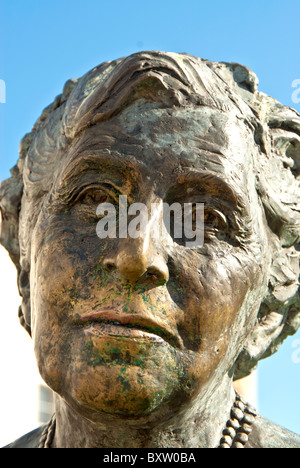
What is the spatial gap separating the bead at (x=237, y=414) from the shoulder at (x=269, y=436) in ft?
0.32

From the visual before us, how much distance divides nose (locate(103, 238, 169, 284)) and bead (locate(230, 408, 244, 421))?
1159 millimetres

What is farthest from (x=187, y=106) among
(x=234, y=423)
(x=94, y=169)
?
(x=234, y=423)

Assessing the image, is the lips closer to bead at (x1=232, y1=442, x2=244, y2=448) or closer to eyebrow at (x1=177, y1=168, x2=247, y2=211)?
eyebrow at (x1=177, y1=168, x2=247, y2=211)

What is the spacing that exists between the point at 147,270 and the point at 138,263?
→ 0.08 metres

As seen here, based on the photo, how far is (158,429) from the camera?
3.94m

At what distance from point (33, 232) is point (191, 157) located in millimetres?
996

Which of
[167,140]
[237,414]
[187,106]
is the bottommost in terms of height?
[237,414]

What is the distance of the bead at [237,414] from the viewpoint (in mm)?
4418

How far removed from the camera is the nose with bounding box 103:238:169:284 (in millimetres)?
3562

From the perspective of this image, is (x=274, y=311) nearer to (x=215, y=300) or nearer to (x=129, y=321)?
(x=215, y=300)

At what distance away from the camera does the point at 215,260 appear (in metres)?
3.90

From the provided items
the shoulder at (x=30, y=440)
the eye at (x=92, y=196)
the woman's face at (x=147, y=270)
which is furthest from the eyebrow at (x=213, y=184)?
the shoulder at (x=30, y=440)
